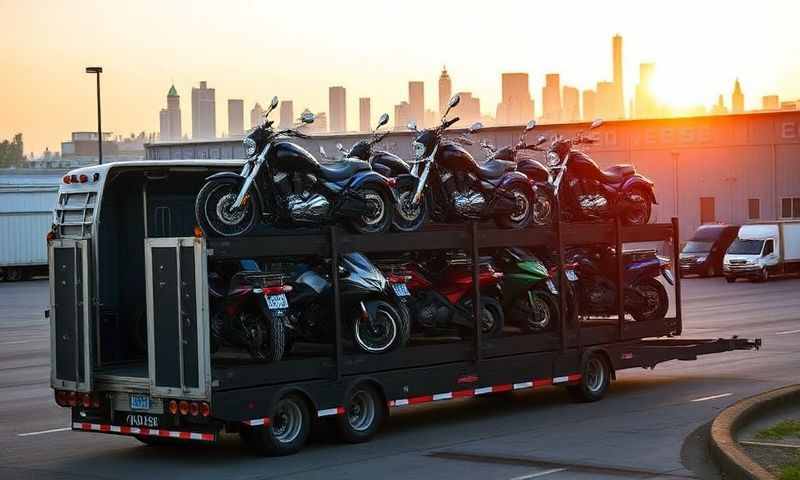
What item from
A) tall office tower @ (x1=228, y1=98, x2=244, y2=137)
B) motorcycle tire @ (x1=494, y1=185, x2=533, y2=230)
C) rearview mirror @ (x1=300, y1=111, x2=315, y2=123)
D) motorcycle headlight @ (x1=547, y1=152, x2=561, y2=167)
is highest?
tall office tower @ (x1=228, y1=98, x2=244, y2=137)

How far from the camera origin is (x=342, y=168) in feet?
50.7

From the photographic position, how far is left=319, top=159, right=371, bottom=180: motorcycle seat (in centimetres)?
1519

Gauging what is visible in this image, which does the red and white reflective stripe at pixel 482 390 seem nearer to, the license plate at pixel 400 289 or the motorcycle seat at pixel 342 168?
the license plate at pixel 400 289

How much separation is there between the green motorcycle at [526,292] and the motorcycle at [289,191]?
83.2 inches

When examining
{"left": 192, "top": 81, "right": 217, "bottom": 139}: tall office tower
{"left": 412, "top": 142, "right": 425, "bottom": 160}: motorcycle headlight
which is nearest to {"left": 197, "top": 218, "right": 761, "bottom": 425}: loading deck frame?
{"left": 412, "top": 142, "right": 425, "bottom": 160}: motorcycle headlight

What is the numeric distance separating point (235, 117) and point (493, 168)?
57.9 meters

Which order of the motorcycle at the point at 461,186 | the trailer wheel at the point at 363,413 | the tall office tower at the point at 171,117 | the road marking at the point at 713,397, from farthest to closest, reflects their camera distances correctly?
the tall office tower at the point at 171,117
the road marking at the point at 713,397
the motorcycle at the point at 461,186
the trailer wheel at the point at 363,413

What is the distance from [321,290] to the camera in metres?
14.2

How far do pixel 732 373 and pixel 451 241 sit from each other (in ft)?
22.0

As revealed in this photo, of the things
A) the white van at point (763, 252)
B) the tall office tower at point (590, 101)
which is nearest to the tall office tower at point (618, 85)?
the tall office tower at point (590, 101)

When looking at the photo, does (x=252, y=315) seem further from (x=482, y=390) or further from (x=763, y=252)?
(x=763, y=252)

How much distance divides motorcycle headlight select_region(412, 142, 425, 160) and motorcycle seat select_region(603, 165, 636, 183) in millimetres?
3229

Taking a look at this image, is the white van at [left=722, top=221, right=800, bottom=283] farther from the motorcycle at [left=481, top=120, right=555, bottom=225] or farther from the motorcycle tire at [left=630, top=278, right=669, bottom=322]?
the motorcycle at [left=481, top=120, right=555, bottom=225]

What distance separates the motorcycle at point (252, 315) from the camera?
44.8 ft
